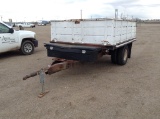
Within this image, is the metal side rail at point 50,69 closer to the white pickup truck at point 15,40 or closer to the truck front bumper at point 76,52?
the truck front bumper at point 76,52

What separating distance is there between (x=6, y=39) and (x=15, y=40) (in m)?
0.49

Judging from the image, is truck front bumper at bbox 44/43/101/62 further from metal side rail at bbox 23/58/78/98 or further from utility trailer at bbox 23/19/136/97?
metal side rail at bbox 23/58/78/98

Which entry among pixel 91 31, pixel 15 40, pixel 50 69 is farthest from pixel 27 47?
pixel 50 69

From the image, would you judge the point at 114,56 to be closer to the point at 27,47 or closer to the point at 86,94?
the point at 86,94

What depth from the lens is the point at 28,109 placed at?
3.91 metres

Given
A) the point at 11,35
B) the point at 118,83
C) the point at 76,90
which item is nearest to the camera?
the point at 76,90

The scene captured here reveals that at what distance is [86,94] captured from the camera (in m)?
4.57

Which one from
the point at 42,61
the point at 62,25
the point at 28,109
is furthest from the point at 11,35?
the point at 28,109

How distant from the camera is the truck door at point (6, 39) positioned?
8.26m

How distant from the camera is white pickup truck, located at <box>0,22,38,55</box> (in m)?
8.32

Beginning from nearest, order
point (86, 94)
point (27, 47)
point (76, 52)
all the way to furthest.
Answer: point (86, 94) → point (76, 52) → point (27, 47)

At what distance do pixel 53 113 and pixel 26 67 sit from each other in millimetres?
3721

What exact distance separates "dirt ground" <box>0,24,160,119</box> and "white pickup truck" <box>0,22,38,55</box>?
176 cm

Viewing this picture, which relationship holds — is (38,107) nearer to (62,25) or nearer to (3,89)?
(3,89)
